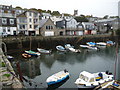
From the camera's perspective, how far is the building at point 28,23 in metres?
36.5

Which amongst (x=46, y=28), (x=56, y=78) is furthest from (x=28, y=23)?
(x=56, y=78)

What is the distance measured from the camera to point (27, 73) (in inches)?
647

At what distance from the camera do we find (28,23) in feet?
125

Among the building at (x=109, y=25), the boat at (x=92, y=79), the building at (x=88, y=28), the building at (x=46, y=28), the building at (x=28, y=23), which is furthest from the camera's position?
the building at (x=109, y=25)

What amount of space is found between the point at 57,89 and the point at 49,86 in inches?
37.2

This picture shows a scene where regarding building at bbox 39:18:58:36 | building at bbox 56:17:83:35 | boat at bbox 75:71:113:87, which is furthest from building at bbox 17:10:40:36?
boat at bbox 75:71:113:87

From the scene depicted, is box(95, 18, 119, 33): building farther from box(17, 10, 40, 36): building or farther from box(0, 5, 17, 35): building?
box(0, 5, 17, 35): building

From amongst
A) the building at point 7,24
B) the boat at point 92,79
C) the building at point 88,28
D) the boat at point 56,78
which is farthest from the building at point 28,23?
the boat at point 92,79

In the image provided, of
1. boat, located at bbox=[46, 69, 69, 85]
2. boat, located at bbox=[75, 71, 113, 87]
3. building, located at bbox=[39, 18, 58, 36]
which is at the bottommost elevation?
boat, located at bbox=[46, 69, 69, 85]

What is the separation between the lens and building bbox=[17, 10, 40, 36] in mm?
36531

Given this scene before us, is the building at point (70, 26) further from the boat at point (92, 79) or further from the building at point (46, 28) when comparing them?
the boat at point (92, 79)

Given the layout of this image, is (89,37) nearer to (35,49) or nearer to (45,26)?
(45,26)

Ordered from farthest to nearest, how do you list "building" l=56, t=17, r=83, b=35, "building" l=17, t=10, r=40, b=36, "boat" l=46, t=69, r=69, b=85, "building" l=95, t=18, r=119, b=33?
1. "building" l=95, t=18, r=119, b=33
2. "building" l=56, t=17, r=83, b=35
3. "building" l=17, t=10, r=40, b=36
4. "boat" l=46, t=69, r=69, b=85

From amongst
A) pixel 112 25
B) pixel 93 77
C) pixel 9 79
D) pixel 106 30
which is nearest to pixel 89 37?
pixel 106 30
